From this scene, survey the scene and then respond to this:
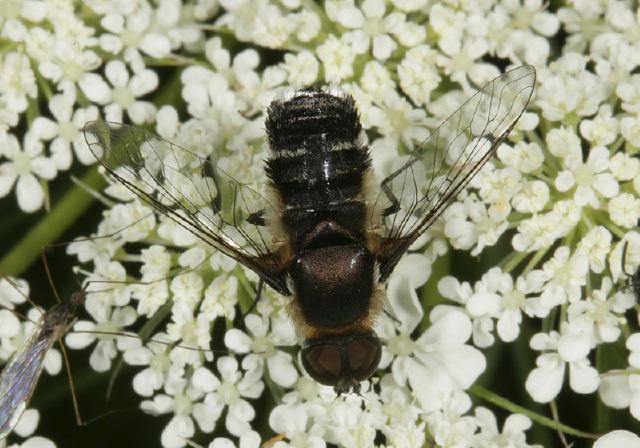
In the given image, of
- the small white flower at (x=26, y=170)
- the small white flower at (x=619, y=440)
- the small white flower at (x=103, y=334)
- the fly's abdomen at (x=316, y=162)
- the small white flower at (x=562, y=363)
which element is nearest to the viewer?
the fly's abdomen at (x=316, y=162)

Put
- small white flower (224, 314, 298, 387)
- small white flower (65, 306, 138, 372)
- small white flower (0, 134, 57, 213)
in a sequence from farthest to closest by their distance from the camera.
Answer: small white flower (0, 134, 57, 213) → small white flower (65, 306, 138, 372) → small white flower (224, 314, 298, 387)

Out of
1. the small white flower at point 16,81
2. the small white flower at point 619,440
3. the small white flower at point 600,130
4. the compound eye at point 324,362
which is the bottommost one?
the small white flower at point 619,440

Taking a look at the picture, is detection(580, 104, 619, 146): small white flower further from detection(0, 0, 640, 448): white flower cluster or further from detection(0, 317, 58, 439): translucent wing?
detection(0, 317, 58, 439): translucent wing

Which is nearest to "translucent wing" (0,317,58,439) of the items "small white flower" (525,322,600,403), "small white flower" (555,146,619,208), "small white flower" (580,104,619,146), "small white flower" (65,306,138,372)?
"small white flower" (65,306,138,372)

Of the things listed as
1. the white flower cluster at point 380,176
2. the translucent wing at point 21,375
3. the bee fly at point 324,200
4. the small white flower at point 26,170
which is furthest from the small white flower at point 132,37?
the translucent wing at point 21,375

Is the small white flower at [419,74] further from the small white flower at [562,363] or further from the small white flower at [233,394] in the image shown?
the small white flower at [233,394]

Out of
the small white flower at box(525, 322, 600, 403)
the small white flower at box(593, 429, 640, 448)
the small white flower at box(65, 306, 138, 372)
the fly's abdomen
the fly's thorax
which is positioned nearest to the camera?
the fly's thorax
